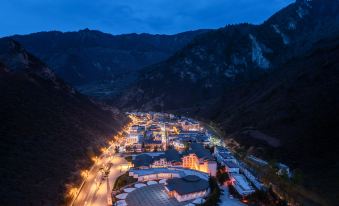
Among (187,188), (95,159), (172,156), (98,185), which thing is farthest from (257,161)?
(95,159)

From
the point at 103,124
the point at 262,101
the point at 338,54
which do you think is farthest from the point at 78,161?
the point at 338,54

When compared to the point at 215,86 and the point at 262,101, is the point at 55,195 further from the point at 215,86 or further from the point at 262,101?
the point at 215,86

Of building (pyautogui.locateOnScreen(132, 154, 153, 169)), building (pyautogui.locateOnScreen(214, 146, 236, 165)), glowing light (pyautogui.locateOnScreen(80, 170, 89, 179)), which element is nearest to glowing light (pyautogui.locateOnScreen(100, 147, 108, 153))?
building (pyautogui.locateOnScreen(132, 154, 153, 169))

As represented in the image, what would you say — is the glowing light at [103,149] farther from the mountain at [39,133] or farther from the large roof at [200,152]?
the large roof at [200,152]

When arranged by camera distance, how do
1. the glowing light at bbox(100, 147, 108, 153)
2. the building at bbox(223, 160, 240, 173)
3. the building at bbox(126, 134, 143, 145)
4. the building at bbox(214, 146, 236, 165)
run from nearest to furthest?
the building at bbox(223, 160, 240, 173)
the building at bbox(214, 146, 236, 165)
the glowing light at bbox(100, 147, 108, 153)
the building at bbox(126, 134, 143, 145)

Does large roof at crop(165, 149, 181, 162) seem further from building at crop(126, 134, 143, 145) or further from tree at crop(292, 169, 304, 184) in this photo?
tree at crop(292, 169, 304, 184)

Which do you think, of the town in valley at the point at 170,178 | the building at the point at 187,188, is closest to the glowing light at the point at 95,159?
the town in valley at the point at 170,178

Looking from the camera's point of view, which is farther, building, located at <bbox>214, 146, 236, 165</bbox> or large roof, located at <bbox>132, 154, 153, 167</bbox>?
building, located at <bbox>214, 146, 236, 165</bbox>

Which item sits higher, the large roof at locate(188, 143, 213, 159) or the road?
the large roof at locate(188, 143, 213, 159)
